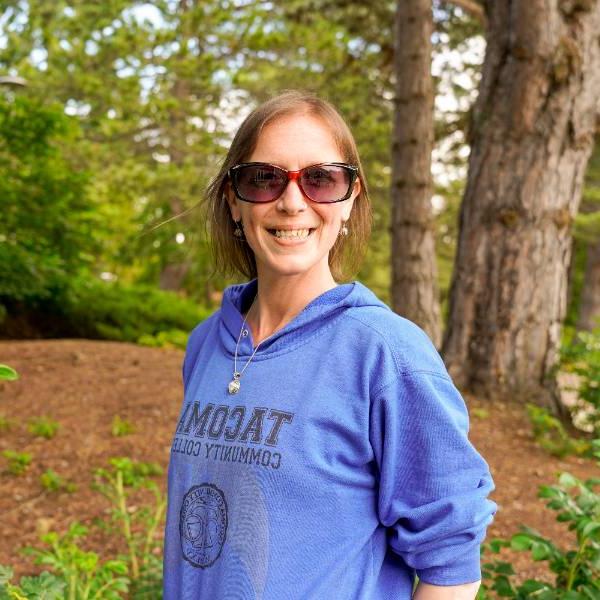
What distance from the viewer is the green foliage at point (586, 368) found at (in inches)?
218

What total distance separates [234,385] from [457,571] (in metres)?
0.56

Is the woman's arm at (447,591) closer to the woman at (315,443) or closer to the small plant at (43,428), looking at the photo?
the woman at (315,443)

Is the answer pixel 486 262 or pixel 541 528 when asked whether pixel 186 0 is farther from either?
pixel 541 528

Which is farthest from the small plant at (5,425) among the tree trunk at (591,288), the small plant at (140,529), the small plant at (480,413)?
the tree trunk at (591,288)

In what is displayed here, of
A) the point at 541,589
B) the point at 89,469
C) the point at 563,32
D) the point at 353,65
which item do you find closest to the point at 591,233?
the point at 353,65

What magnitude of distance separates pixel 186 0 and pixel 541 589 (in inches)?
371

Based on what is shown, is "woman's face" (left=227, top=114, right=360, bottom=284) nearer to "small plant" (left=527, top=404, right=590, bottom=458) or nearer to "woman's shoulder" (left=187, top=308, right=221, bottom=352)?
"woman's shoulder" (left=187, top=308, right=221, bottom=352)

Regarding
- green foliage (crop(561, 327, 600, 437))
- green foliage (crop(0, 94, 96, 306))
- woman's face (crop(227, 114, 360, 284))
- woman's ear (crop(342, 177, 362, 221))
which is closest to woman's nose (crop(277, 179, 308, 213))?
woman's face (crop(227, 114, 360, 284))

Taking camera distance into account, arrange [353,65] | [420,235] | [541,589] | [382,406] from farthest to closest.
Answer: [353,65], [420,235], [541,589], [382,406]

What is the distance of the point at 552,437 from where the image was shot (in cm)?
547

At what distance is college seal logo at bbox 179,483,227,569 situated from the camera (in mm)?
1517

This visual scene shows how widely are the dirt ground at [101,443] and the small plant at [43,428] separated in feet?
0.14

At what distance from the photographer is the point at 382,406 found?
142 cm

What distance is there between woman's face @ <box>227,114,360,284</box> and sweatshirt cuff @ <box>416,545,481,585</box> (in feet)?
2.10
